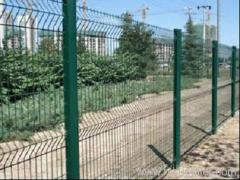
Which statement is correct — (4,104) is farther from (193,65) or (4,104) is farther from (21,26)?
(193,65)

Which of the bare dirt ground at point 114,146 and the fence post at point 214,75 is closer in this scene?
the bare dirt ground at point 114,146

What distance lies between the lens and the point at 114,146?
7461 mm

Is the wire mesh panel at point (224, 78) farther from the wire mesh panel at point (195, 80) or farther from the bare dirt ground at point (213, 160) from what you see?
the bare dirt ground at point (213, 160)

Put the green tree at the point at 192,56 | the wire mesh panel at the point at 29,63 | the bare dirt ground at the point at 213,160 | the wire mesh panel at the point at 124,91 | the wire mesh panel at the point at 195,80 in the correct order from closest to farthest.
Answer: the wire mesh panel at the point at 29,63
the wire mesh panel at the point at 124,91
the bare dirt ground at the point at 213,160
the green tree at the point at 192,56
the wire mesh panel at the point at 195,80

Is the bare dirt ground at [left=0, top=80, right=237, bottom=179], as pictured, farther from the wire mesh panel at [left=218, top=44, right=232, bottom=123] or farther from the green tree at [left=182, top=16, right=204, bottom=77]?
the wire mesh panel at [left=218, top=44, right=232, bottom=123]

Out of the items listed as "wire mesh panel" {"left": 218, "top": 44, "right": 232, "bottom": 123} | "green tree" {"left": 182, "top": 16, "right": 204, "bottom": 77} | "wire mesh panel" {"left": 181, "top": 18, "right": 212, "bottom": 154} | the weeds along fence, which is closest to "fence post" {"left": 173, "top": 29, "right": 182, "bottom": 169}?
the weeds along fence

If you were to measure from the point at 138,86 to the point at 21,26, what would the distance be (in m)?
2.81

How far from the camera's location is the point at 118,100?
5832 millimetres

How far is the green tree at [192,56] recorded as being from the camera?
372 inches

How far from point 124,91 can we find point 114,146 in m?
1.65

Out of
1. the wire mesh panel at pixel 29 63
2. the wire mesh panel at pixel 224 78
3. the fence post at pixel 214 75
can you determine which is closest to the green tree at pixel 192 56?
the fence post at pixel 214 75

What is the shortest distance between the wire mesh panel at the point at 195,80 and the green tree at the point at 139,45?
5.74 feet

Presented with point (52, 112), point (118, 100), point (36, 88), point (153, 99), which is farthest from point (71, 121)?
point (153, 99)

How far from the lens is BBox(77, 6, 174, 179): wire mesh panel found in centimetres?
519
